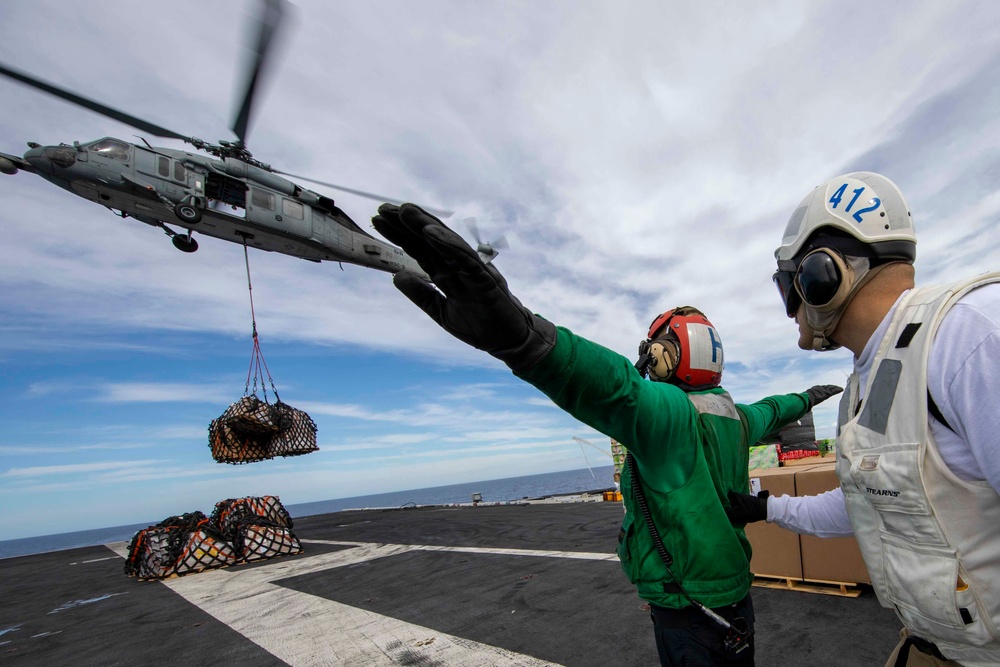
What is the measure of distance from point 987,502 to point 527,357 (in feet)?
3.84

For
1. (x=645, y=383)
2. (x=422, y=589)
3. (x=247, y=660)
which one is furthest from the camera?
(x=422, y=589)

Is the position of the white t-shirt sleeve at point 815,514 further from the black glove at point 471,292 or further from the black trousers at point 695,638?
the black glove at point 471,292

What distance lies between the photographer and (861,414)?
139cm

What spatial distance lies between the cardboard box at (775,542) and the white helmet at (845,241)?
157 inches

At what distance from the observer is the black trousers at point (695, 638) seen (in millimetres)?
1963

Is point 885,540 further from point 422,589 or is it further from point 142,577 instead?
point 142,577

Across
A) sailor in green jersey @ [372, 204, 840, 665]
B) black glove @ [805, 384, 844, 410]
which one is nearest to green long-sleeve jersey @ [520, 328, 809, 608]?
sailor in green jersey @ [372, 204, 840, 665]

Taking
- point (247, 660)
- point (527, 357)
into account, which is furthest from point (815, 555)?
point (247, 660)

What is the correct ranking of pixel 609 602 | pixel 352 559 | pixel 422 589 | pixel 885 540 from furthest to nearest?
pixel 352 559 < pixel 422 589 < pixel 609 602 < pixel 885 540

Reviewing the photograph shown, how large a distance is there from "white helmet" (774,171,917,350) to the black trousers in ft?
4.07

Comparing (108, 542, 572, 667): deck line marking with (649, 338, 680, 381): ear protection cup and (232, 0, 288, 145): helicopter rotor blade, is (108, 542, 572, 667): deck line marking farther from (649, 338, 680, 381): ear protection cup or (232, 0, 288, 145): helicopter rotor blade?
(232, 0, 288, 145): helicopter rotor blade

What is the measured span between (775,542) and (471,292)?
541 cm

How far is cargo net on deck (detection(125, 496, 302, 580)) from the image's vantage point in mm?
9797

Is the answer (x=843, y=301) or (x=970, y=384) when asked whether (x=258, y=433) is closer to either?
(x=843, y=301)
